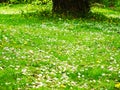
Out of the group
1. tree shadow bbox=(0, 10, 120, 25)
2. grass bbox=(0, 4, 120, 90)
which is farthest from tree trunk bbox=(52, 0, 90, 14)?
grass bbox=(0, 4, 120, 90)

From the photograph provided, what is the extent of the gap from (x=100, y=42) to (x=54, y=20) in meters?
11.2

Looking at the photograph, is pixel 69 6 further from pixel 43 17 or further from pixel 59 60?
pixel 59 60

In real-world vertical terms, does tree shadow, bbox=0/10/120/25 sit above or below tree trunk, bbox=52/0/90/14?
below

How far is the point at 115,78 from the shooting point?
14.1 metres

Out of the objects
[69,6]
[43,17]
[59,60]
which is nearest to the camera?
[59,60]

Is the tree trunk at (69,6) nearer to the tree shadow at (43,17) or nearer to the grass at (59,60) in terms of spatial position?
the tree shadow at (43,17)

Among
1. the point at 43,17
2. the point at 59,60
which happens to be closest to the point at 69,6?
the point at 43,17

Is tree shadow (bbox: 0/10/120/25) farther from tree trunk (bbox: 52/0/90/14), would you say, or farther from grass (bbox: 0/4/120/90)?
grass (bbox: 0/4/120/90)

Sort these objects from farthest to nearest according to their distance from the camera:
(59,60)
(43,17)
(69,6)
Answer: (69,6) → (43,17) → (59,60)

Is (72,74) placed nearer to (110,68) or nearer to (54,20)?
(110,68)

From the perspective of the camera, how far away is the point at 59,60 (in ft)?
54.0

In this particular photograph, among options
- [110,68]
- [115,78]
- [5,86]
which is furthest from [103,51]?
[5,86]

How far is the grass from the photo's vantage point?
12.8 meters

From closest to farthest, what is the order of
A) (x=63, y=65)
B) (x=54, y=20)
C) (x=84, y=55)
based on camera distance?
(x=63, y=65), (x=84, y=55), (x=54, y=20)
